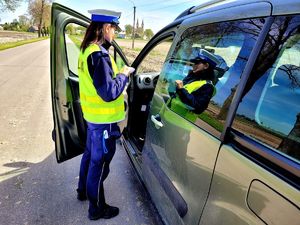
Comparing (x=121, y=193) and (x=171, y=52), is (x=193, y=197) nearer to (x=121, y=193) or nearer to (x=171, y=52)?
(x=171, y=52)

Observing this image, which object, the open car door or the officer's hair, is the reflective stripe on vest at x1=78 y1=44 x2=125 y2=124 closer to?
the officer's hair

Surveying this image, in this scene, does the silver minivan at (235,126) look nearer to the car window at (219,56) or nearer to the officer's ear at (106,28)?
the car window at (219,56)

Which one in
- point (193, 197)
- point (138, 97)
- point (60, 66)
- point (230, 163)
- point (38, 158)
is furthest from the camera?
point (38, 158)

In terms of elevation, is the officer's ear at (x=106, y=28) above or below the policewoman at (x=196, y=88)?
above

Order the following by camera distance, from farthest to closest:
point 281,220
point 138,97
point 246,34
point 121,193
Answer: point 138,97, point 121,193, point 246,34, point 281,220

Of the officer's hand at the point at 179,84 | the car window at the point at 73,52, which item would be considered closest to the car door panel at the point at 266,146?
the officer's hand at the point at 179,84

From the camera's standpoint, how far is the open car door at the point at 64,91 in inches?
117

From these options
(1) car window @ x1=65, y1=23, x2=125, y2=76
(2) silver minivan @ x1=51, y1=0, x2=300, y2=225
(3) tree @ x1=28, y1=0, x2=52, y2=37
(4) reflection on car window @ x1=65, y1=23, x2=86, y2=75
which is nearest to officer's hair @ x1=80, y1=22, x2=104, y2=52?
(2) silver minivan @ x1=51, y1=0, x2=300, y2=225

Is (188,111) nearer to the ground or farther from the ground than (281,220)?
farther from the ground

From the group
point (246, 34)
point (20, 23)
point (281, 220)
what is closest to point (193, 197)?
point (281, 220)

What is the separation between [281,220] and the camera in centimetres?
120

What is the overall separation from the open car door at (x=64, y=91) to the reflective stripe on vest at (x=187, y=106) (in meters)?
1.15

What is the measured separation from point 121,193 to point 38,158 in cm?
147

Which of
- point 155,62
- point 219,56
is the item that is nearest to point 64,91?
point 219,56
